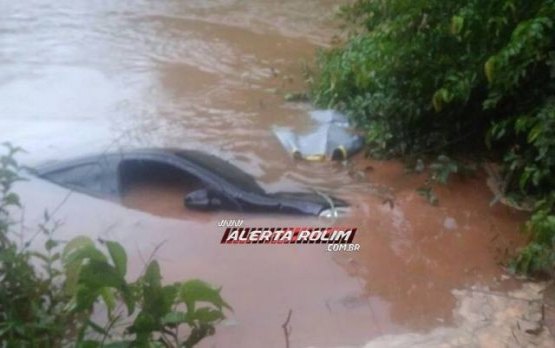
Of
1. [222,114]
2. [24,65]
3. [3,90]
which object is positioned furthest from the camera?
[24,65]

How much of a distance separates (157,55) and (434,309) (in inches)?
222

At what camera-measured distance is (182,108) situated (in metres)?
6.62

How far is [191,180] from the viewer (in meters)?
4.79

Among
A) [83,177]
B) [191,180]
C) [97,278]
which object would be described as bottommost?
[83,177]

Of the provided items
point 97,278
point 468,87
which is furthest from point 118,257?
point 468,87

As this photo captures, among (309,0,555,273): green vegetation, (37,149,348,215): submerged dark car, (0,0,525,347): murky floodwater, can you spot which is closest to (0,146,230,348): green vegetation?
(0,0,525,347): murky floodwater

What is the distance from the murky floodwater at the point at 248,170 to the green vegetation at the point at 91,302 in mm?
525

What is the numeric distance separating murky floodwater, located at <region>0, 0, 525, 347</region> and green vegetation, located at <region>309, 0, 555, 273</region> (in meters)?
0.29

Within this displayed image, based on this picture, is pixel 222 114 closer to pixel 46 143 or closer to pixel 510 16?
pixel 46 143

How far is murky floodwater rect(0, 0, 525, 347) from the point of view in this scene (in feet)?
12.4

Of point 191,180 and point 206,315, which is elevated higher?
point 206,315

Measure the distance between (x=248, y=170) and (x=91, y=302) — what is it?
106 inches

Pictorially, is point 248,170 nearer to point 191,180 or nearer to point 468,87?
point 191,180

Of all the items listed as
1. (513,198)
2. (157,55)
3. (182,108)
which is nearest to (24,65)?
(157,55)
